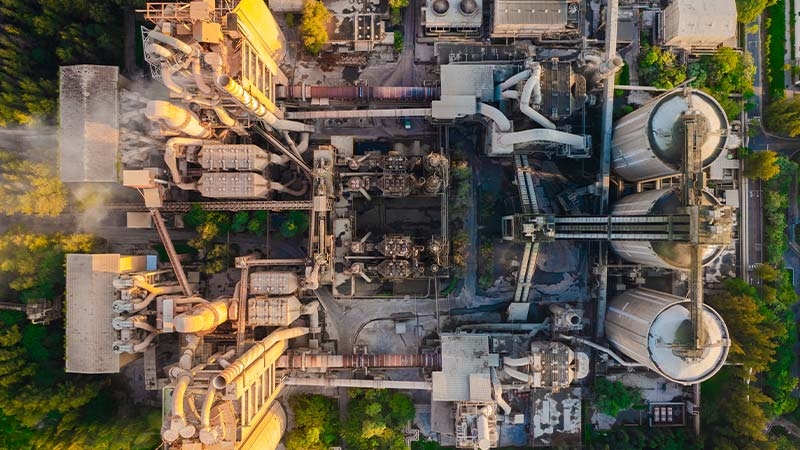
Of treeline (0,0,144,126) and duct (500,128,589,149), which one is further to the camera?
treeline (0,0,144,126)

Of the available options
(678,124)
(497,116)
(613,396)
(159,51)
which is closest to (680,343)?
(613,396)

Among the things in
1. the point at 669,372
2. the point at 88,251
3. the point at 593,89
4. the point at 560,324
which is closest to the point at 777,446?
the point at 669,372

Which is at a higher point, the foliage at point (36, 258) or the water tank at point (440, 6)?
the water tank at point (440, 6)

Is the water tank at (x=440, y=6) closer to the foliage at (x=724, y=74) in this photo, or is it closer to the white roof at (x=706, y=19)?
the white roof at (x=706, y=19)

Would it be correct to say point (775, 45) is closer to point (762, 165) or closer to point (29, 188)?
point (762, 165)

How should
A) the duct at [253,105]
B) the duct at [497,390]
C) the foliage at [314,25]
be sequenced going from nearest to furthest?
the duct at [253,105]
the duct at [497,390]
the foliage at [314,25]

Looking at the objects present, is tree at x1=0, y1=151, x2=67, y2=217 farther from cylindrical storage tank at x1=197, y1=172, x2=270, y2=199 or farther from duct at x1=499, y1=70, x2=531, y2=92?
duct at x1=499, y1=70, x2=531, y2=92

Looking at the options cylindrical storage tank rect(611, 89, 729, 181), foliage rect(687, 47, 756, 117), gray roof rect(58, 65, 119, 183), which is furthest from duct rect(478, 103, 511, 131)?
gray roof rect(58, 65, 119, 183)

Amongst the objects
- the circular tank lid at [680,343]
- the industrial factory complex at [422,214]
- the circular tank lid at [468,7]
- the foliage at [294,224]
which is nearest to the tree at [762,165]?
the industrial factory complex at [422,214]
